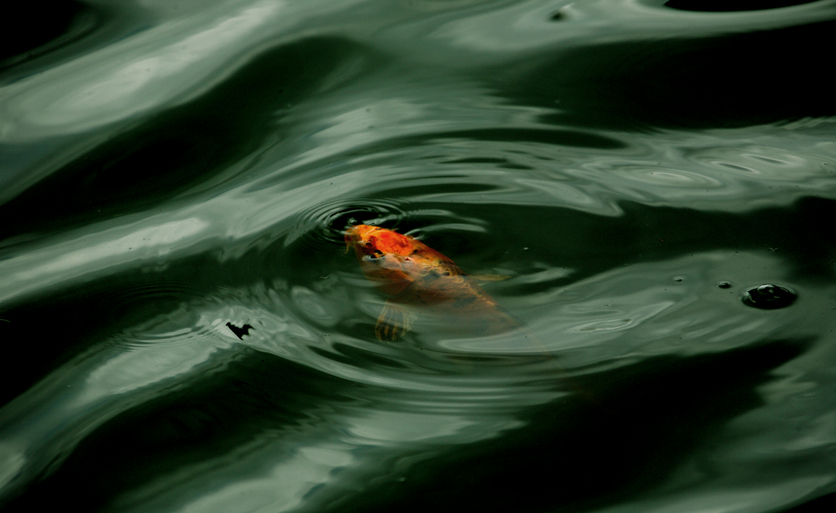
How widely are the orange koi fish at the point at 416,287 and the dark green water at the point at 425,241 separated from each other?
0.06 metres

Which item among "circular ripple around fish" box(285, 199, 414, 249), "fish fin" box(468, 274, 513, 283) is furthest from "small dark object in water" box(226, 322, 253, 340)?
"fish fin" box(468, 274, 513, 283)

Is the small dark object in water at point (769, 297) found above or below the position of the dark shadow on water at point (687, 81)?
below

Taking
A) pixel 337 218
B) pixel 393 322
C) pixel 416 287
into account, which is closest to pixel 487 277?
pixel 416 287

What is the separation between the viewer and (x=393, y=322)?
200cm

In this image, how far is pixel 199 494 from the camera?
65.5 inches

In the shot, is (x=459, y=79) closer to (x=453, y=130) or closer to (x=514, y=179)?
(x=453, y=130)

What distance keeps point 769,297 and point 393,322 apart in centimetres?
116

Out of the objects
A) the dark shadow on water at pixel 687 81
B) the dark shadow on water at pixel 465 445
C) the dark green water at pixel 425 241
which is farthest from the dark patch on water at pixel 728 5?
the dark shadow on water at pixel 465 445

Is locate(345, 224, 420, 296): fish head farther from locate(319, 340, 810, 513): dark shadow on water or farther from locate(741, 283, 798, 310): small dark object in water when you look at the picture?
locate(741, 283, 798, 310): small dark object in water

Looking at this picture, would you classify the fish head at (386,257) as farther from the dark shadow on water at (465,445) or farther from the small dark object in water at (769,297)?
the small dark object in water at (769,297)

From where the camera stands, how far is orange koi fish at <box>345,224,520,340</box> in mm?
1975

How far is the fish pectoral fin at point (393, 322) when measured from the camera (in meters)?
1.97

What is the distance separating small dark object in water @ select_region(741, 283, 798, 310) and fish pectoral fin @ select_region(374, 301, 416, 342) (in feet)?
3.40

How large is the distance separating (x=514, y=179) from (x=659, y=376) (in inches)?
38.7
